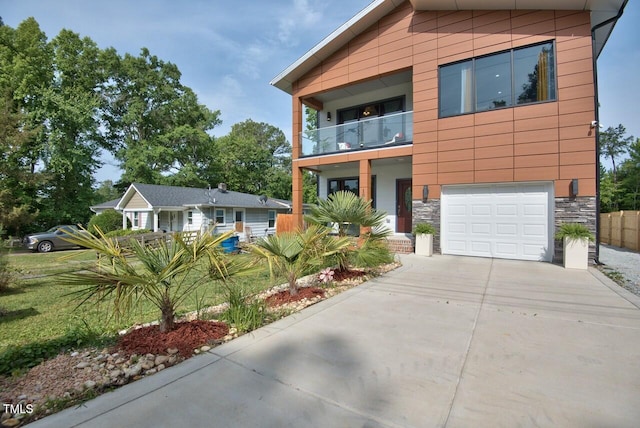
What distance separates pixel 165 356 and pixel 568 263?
31.1ft

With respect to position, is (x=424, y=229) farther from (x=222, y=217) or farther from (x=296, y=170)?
(x=222, y=217)

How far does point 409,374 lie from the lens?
2.65 metres

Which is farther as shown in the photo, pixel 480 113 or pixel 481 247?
pixel 481 247

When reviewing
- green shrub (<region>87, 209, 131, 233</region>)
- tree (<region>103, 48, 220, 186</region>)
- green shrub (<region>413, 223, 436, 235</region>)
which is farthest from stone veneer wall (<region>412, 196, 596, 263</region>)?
tree (<region>103, 48, 220, 186</region>)

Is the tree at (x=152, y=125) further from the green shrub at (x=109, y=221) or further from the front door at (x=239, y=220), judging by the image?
the front door at (x=239, y=220)

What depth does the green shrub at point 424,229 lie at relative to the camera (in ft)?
32.4

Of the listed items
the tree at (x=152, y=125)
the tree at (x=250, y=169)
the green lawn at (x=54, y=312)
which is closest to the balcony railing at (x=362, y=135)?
the green lawn at (x=54, y=312)

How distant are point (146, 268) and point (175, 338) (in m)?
0.84

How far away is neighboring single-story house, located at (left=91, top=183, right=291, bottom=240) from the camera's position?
18.3m

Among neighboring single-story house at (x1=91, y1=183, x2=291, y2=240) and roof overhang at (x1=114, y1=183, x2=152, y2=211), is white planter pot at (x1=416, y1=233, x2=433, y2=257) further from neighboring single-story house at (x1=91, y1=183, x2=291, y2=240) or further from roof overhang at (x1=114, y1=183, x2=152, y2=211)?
roof overhang at (x1=114, y1=183, x2=152, y2=211)

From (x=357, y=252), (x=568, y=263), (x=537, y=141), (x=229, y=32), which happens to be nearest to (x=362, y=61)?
(x=229, y=32)

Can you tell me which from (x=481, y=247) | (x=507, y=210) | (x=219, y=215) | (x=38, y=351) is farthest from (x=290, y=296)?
(x=219, y=215)

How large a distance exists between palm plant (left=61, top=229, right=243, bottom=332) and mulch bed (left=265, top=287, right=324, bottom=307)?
147 centimetres

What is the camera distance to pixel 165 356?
294 cm
